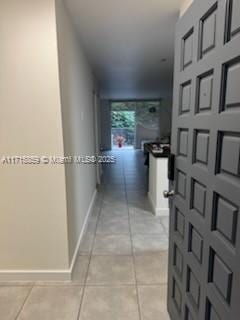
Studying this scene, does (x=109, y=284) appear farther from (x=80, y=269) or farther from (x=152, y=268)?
(x=152, y=268)

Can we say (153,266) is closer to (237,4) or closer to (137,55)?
(237,4)

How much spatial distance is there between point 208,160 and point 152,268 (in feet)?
5.18

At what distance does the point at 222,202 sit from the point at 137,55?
3163 mm

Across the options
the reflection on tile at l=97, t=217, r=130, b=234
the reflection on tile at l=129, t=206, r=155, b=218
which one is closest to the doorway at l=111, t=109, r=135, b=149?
the reflection on tile at l=129, t=206, r=155, b=218

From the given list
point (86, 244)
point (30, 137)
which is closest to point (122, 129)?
point (86, 244)

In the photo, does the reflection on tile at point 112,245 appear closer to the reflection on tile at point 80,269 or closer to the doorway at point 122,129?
the reflection on tile at point 80,269

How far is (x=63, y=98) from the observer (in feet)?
6.19

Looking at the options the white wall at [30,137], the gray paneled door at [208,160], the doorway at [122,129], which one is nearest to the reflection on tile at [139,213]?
the white wall at [30,137]

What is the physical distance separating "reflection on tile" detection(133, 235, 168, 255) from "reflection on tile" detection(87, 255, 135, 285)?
0.19 m

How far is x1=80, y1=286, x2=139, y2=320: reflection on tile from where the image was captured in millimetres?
1643

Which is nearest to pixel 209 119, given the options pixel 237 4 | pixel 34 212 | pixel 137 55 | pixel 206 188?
pixel 206 188

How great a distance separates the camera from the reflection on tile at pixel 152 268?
202 cm

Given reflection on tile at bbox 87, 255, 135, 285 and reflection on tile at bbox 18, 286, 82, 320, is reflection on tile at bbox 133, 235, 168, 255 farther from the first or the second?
reflection on tile at bbox 18, 286, 82, 320

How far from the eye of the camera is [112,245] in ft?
8.50
